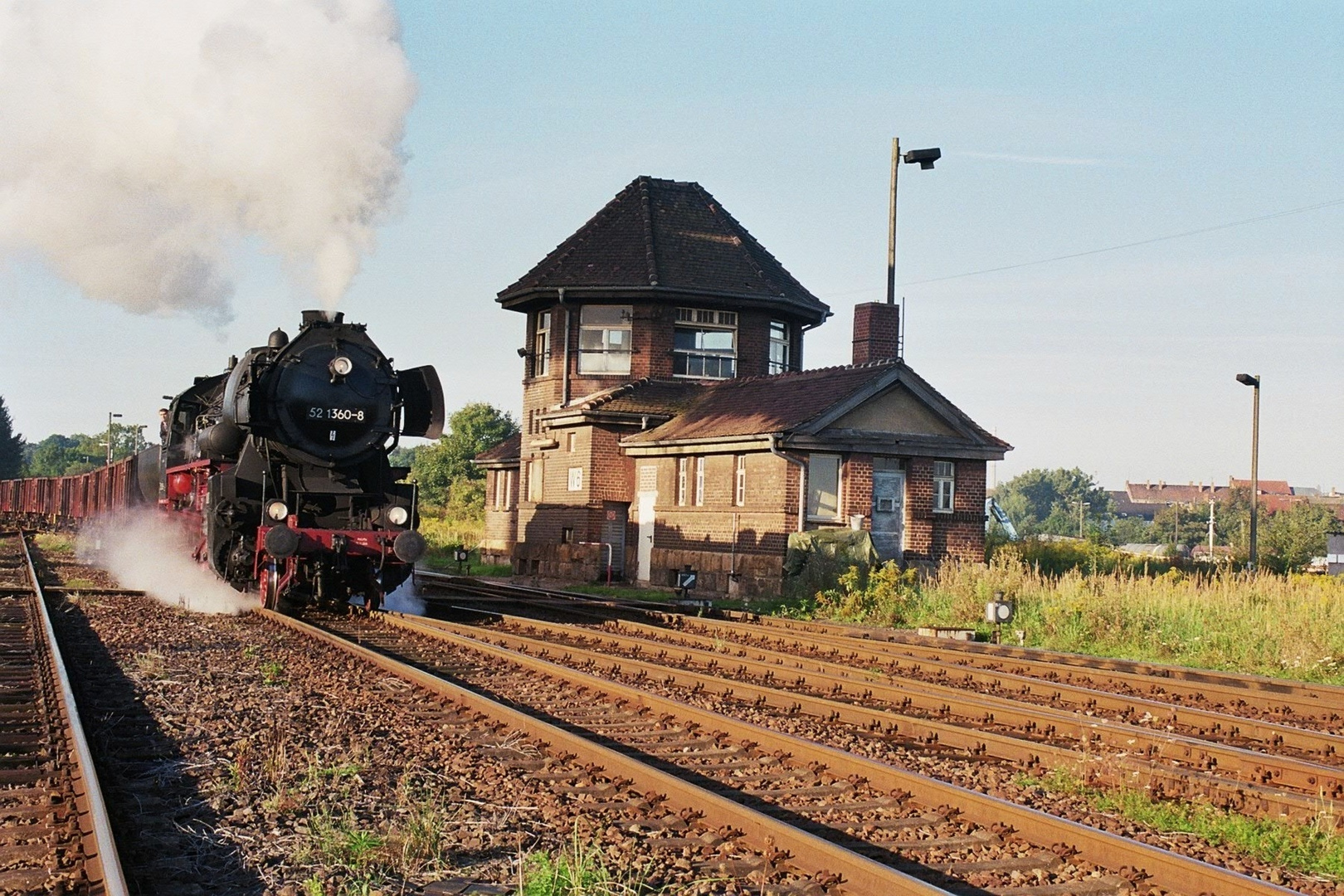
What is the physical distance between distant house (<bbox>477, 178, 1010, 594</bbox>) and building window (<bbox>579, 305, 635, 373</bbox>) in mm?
42

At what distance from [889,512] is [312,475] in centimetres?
1116

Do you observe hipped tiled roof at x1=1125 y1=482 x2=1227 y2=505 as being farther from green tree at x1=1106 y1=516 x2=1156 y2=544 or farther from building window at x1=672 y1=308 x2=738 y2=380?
building window at x1=672 y1=308 x2=738 y2=380

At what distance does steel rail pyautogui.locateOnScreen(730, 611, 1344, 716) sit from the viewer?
1078 centimetres

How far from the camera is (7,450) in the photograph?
11862 cm

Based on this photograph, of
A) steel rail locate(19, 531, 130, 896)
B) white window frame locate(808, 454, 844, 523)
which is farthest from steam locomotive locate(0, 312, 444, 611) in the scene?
white window frame locate(808, 454, 844, 523)

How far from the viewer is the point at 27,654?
40.0ft

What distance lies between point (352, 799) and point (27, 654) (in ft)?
22.7

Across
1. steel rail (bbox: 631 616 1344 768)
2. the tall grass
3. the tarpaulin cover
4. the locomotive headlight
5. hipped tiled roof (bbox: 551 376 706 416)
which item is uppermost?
hipped tiled roof (bbox: 551 376 706 416)

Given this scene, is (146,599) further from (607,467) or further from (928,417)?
(928,417)

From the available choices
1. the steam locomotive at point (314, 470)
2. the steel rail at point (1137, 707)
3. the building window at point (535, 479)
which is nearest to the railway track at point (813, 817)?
the steel rail at point (1137, 707)

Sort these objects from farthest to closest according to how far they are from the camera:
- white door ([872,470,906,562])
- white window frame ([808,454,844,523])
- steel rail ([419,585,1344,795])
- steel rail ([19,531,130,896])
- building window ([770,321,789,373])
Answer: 1. building window ([770,321,789,373])
2. white door ([872,470,906,562])
3. white window frame ([808,454,844,523])
4. steel rail ([419,585,1344,795])
5. steel rail ([19,531,130,896])

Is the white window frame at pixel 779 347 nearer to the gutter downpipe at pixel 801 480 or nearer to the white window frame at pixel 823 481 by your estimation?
the white window frame at pixel 823 481

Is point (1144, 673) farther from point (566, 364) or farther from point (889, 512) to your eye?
point (566, 364)

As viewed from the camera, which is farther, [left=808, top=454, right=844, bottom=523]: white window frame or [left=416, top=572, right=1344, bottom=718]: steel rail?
[left=808, top=454, right=844, bottom=523]: white window frame
